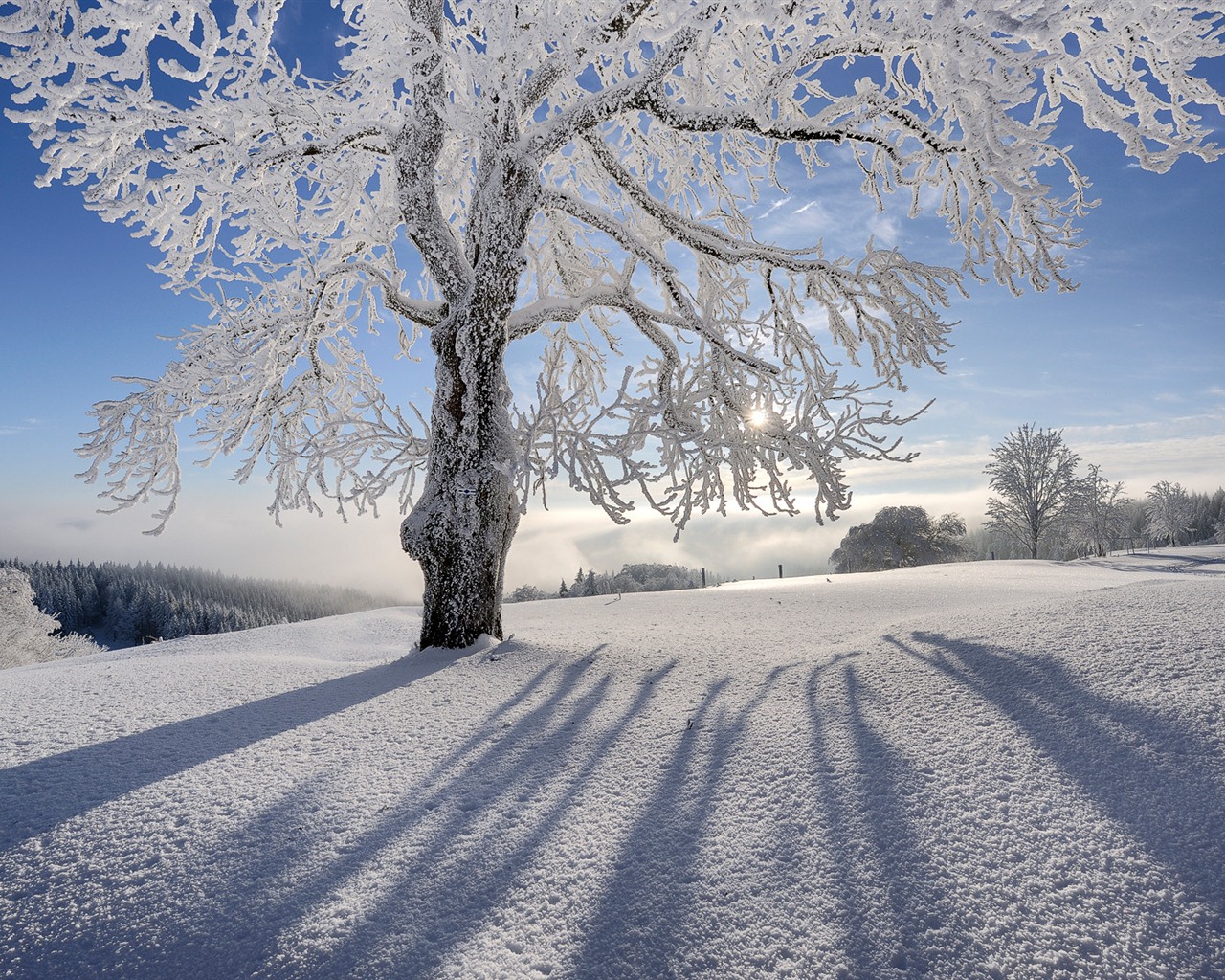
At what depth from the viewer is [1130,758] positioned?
2.56 meters

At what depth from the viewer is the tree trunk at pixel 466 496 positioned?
5.97 meters

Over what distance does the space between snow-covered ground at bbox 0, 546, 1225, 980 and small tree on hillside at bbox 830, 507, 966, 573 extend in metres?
26.7

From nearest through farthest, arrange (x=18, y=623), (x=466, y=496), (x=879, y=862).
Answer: (x=879, y=862) < (x=466, y=496) < (x=18, y=623)

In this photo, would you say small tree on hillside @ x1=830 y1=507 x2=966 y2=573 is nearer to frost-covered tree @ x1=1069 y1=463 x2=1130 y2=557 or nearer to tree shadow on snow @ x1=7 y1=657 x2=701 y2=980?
frost-covered tree @ x1=1069 y1=463 x2=1130 y2=557

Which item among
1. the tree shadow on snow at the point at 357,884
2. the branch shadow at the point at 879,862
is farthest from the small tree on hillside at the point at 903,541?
the tree shadow on snow at the point at 357,884

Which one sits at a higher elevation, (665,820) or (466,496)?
(466,496)

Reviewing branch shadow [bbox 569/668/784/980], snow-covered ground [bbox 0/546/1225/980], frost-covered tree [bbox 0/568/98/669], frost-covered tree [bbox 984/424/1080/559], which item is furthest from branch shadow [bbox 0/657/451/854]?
frost-covered tree [bbox 984/424/1080/559]

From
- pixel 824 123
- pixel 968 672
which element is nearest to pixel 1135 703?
pixel 968 672

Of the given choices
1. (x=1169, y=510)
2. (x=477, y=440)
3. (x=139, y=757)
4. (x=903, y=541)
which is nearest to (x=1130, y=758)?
(x=139, y=757)

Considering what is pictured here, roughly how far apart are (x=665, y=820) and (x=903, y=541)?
30.4 meters

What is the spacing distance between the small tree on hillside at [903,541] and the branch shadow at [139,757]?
28499 mm

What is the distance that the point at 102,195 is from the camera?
5.68 metres

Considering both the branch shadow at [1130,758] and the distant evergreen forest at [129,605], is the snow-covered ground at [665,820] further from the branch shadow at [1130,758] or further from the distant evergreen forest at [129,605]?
the distant evergreen forest at [129,605]

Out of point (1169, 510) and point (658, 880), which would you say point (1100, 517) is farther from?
point (658, 880)
